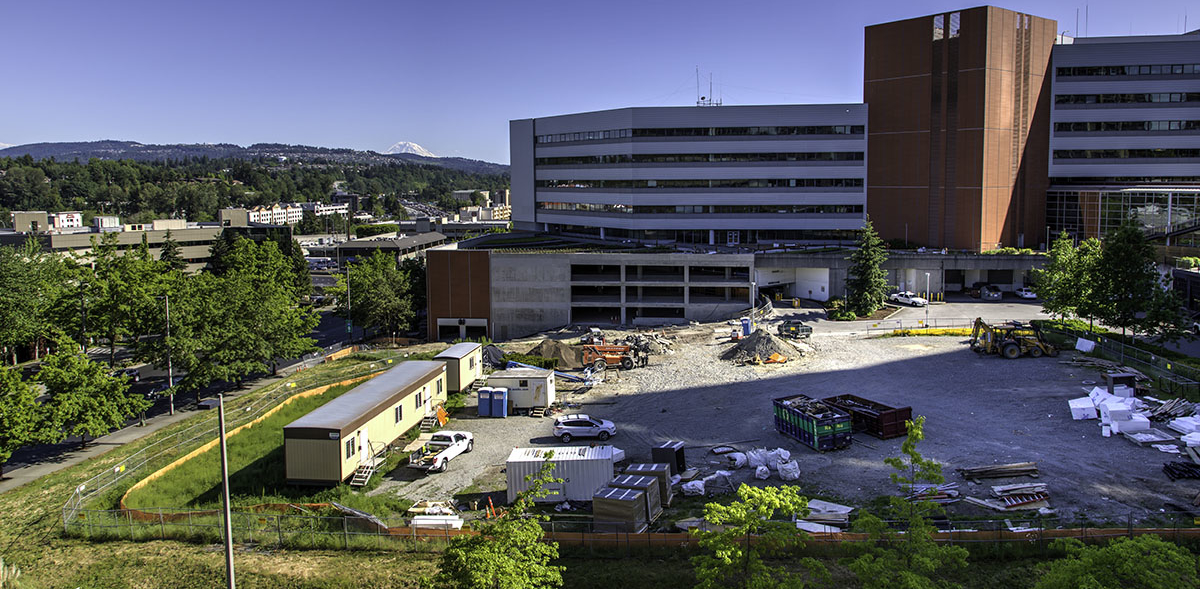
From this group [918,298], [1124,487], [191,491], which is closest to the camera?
[1124,487]

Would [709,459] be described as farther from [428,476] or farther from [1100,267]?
[1100,267]

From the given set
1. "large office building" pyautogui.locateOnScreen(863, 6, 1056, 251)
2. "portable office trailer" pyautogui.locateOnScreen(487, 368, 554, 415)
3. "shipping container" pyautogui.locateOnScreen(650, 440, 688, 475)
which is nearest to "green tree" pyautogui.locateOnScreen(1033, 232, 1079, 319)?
"large office building" pyautogui.locateOnScreen(863, 6, 1056, 251)

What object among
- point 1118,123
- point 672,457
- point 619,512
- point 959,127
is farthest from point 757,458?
point 1118,123

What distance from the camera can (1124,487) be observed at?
1014 inches

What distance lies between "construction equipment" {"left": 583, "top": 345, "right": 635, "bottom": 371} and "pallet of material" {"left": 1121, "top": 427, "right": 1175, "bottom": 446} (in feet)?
84.0

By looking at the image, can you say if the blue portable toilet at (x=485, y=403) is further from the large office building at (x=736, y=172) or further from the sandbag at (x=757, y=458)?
the large office building at (x=736, y=172)

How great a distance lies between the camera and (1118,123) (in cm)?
7394

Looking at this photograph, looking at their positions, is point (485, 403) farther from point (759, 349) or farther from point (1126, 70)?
point (1126, 70)

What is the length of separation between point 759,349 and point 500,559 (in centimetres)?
3618

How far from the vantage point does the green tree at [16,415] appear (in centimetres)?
3153

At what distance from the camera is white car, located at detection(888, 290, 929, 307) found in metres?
64.8

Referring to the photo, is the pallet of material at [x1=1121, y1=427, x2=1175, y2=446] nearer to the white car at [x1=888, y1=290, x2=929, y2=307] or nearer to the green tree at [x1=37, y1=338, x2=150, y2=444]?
the white car at [x1=888, y1=290, x2=929, y2=307]

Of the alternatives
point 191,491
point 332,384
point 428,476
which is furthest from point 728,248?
point 191,491

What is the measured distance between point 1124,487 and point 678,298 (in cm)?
4266
